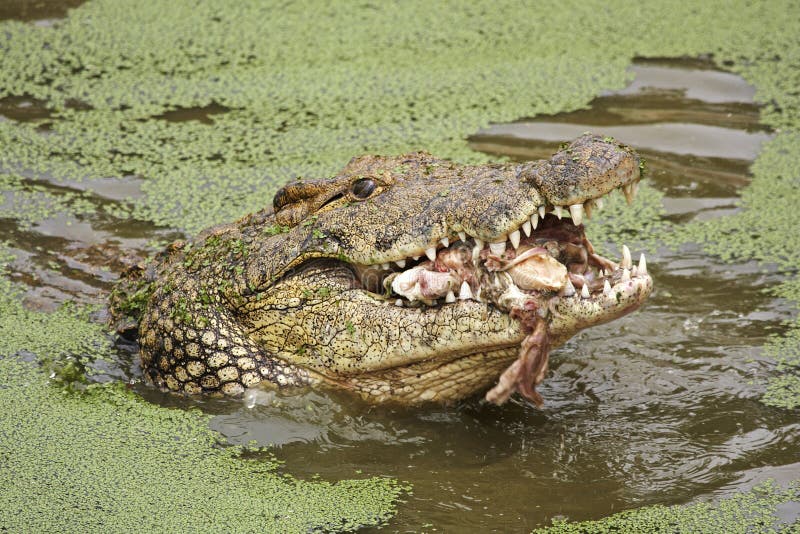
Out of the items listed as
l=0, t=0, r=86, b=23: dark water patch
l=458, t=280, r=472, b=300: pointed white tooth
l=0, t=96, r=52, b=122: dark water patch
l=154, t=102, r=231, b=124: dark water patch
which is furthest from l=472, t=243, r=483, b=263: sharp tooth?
l=0, t=0, r=86, b=23: dark water patch

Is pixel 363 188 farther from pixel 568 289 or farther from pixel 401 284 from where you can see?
pixel 568 289

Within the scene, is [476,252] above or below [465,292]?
above

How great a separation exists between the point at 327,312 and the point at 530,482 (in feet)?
3.80

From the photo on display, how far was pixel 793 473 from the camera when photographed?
4.34 m

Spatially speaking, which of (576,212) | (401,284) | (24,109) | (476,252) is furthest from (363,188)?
(24,109)

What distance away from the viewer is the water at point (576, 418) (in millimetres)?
4293

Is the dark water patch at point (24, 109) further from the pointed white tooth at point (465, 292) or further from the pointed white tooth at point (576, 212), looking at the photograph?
the pointed white tooth at point (576, 212)

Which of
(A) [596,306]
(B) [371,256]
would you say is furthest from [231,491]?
(A) [596,306]

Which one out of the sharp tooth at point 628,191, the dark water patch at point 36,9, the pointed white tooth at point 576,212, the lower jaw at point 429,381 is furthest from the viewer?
the dark water patch at point 36,9

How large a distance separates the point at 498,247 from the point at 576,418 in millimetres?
1095

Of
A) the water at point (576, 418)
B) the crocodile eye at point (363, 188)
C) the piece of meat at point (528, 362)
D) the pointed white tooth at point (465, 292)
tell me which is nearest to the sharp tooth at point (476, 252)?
the pointed white tooth at point (465, 292)

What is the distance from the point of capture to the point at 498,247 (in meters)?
4.26

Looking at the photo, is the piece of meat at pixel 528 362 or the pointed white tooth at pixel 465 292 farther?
the pointed white tooth at pixel 465 292

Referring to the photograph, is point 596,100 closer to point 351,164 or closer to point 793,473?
point 351,164
